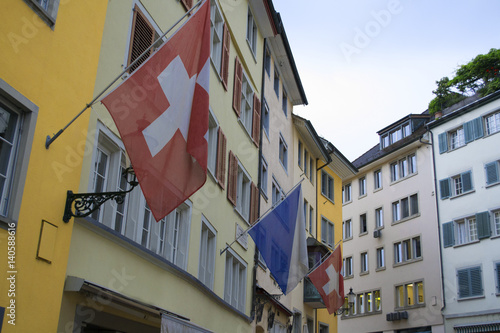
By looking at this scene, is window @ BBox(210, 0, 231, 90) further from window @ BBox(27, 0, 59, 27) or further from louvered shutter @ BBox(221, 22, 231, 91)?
window @ BBox(27, 0, 59, 27)

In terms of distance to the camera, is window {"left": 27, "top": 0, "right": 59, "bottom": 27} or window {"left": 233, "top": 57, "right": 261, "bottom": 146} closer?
window {"left": 27, "top": 0, "right": 59, "bottom": 27}

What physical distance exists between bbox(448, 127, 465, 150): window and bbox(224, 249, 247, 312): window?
77.1 feet

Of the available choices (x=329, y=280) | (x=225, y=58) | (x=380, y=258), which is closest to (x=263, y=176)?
(x=329, y=280)

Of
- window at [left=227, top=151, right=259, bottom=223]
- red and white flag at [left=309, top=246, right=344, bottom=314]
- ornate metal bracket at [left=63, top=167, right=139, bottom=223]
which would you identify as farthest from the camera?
red and white flag at [left=309, top=246, right=344, bottom=314]

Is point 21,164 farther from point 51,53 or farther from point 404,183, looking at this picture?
point 404,183

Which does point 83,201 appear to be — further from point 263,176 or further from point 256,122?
point 263,176

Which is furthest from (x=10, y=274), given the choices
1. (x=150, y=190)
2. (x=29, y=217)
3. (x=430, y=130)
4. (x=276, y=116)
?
(x=430, y=130)

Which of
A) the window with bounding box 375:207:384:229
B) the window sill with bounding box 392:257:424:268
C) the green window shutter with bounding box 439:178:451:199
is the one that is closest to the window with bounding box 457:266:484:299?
the window sill with bounding box 392:257:424:268

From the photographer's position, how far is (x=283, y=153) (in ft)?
93.0

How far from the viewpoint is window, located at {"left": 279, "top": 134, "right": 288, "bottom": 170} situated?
27497mm

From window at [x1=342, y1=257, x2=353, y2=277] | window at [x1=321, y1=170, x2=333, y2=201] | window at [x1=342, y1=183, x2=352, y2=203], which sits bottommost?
window at [x1=342, y1=257, x2=353, y2=277]

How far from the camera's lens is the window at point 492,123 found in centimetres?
3594

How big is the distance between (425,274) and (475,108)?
10.7m

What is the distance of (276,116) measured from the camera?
2684 cm
